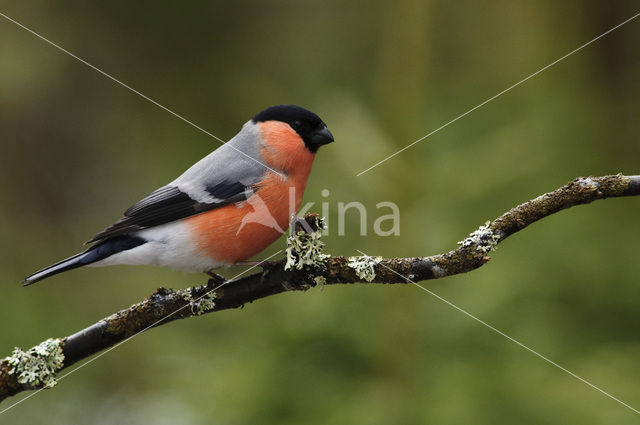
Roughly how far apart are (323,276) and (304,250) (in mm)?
74

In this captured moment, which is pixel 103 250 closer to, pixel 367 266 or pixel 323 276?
pixel 323 276

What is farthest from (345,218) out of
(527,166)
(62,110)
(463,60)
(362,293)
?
(62,110)

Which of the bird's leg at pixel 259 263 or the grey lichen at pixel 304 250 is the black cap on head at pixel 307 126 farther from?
the grey lichen at pixel 304 250

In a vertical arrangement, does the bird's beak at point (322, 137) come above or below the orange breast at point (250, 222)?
above

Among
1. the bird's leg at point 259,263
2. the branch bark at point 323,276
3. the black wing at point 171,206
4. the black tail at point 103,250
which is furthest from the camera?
the black wing at point 171,206

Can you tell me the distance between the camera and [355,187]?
2.29 metres

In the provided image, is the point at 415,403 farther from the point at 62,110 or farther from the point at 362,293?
the point at 62,110

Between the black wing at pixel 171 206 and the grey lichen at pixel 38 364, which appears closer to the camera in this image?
the grey lichen at pixel 38 364

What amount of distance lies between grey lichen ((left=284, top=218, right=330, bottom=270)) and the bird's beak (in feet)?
1.91

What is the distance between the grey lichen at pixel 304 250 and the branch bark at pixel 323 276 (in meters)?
0.02

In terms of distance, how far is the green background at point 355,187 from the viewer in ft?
6.35

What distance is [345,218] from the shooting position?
7.42ft

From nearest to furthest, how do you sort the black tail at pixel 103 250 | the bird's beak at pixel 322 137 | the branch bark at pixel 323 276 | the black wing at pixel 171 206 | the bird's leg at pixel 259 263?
the branch bark at pixel 323 276, the bird's leg at pixel 259 263, the black tail at pixel 103 250, the black wing at pixel 171 206, the bird's beak at pixel 322 137

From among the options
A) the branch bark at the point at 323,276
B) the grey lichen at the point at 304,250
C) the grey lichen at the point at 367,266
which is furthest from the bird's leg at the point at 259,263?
the grey lichen at the point at 367,266
